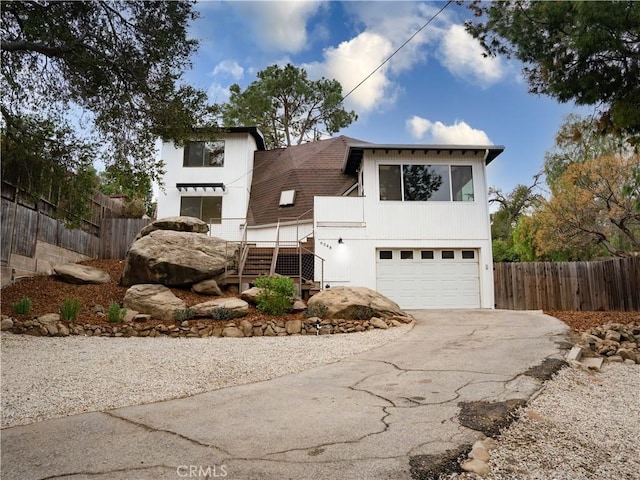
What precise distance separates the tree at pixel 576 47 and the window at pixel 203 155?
12.8 m

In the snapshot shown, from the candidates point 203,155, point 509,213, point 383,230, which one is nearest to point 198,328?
point 383,230

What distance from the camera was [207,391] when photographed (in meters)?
5.03

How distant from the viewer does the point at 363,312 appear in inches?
411

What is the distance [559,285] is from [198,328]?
498 inches

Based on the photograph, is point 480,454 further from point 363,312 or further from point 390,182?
point 390,182

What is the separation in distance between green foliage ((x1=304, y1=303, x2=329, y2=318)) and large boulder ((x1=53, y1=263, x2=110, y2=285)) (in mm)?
6685

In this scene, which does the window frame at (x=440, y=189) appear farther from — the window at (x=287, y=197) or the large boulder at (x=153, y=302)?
the large boulder at (x=153, y=302)

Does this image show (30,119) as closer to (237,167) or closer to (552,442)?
(552,442)

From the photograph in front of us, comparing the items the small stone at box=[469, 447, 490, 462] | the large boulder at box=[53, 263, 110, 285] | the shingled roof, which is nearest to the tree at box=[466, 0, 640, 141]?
the small stone at box=[469, 447, 490, 462]

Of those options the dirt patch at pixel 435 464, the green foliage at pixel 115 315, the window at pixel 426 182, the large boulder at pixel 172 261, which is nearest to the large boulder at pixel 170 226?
the large boulder at pixel 172 261

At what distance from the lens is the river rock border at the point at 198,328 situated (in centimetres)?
905

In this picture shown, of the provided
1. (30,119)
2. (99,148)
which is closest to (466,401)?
(99,148)

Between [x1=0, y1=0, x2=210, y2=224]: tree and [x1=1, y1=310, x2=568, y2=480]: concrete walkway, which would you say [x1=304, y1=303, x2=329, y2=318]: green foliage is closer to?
[x1=1, y1=310, x2=568, y2=480]: concrete walkway

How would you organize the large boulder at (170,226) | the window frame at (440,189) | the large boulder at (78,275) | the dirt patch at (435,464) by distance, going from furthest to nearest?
the window frame at (440,189), the large boulder at (170,226), the large boulder at (78,275), the dirt patch at (435,464)
